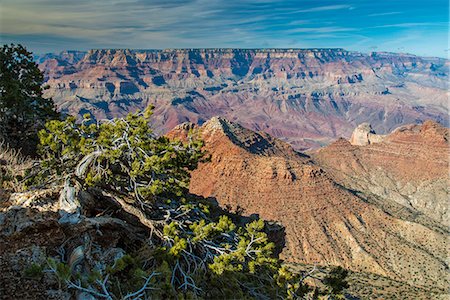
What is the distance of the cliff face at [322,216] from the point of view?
4947 cm

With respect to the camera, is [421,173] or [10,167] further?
[421,173]

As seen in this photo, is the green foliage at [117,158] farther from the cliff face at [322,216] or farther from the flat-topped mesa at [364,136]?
the flat-topped mesa at [364,136]

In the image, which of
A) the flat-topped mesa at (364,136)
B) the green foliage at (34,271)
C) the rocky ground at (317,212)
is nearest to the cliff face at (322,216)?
the rocky ground at (317,212)

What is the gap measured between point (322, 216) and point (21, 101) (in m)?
47.8

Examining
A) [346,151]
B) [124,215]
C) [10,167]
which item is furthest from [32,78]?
[346,151]

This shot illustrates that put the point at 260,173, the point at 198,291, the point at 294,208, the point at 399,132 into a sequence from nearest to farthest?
the point at 198,291 → the point at 294,208 → the point at 260,173 → the point at 399,132

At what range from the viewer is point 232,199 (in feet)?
193

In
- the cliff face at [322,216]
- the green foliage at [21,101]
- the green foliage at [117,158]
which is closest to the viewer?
the green foliage at [117,158]

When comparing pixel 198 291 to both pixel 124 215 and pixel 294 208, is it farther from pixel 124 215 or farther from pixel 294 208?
pixel 294 208

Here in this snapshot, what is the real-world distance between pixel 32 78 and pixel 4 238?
641 inches

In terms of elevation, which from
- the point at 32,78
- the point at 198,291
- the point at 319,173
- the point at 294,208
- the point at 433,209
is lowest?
the point at 433,209

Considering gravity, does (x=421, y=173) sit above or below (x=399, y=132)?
below

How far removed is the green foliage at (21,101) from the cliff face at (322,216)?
2824 cm

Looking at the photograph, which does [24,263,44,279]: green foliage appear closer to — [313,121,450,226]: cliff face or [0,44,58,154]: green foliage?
[0,44,58,154]: green foliage
